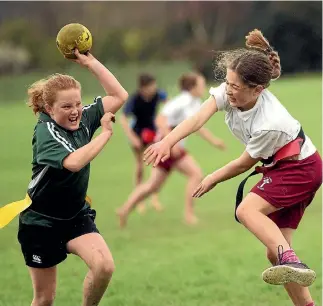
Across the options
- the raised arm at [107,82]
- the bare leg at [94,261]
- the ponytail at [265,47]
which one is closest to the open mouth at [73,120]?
the raised arm at [107,82]

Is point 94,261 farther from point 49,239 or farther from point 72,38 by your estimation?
point 72,38

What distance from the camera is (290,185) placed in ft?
19.2

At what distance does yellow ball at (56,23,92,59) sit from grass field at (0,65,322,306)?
2.17 meters

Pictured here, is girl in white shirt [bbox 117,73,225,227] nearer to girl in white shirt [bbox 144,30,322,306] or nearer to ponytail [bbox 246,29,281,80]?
ponytail [bbox 246,29,281,80]

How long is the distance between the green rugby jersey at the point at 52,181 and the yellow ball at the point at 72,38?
1.74 feet

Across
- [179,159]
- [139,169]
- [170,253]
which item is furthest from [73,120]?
[139,169]

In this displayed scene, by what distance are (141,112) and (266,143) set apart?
783 centimetres

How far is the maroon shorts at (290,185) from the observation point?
19.1 ft

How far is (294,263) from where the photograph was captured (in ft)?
18.0

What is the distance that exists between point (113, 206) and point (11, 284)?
19.4 ft

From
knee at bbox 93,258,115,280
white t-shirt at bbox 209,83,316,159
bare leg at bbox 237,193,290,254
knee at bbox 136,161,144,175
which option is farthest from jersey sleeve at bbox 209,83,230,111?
knee at bbox 136,161,144,175

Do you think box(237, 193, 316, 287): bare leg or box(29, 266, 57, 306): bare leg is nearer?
box(237, 193, 316, 287): bare leg

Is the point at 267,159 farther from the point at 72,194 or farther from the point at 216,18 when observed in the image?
the point at 216,18

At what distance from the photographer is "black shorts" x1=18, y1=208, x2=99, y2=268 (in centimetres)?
567
